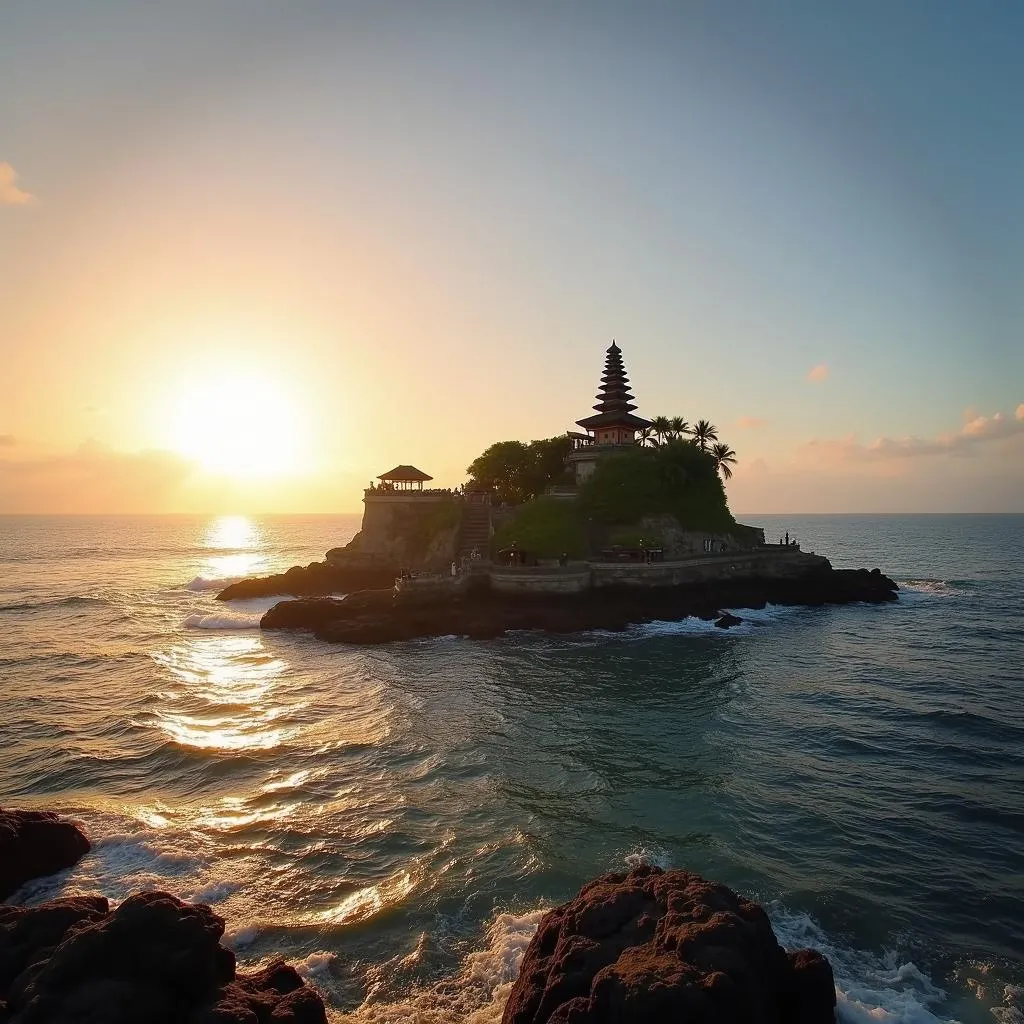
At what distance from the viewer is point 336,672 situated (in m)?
31.8

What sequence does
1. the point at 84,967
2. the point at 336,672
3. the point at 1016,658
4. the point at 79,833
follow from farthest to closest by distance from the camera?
the point at 1016,658
the point at 336,672
the point at 79,833
the point at 84,967

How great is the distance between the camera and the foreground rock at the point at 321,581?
5319 cm

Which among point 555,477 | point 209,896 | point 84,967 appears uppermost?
point 555,477

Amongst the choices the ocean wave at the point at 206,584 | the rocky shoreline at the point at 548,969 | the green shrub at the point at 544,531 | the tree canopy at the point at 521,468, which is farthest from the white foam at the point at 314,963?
the ocean wave at the point at 206,584

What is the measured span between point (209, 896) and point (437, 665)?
19562 mm

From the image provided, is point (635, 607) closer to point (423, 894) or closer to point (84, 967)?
point (423, 894)

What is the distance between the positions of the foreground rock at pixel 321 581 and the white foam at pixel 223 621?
740 centimetres

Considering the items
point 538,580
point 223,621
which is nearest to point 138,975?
point 538,580

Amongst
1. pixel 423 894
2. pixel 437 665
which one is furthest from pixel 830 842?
pixel 437 665

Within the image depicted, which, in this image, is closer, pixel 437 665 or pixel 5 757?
pixel 5 757

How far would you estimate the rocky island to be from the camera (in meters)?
41.1

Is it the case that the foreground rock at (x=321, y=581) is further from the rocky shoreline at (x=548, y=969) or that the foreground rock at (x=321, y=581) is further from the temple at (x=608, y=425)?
the rocky shoreline at (x=548, y=969)

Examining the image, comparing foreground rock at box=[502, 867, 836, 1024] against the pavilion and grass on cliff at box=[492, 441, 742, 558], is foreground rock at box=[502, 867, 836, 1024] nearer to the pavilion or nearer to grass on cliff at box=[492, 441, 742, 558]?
grass on cliff at box=[492, 441, 742, 558]

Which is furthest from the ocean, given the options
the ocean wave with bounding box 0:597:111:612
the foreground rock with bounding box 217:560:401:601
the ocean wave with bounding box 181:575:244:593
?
the ocean wave with bounding box 181:575:244:593
